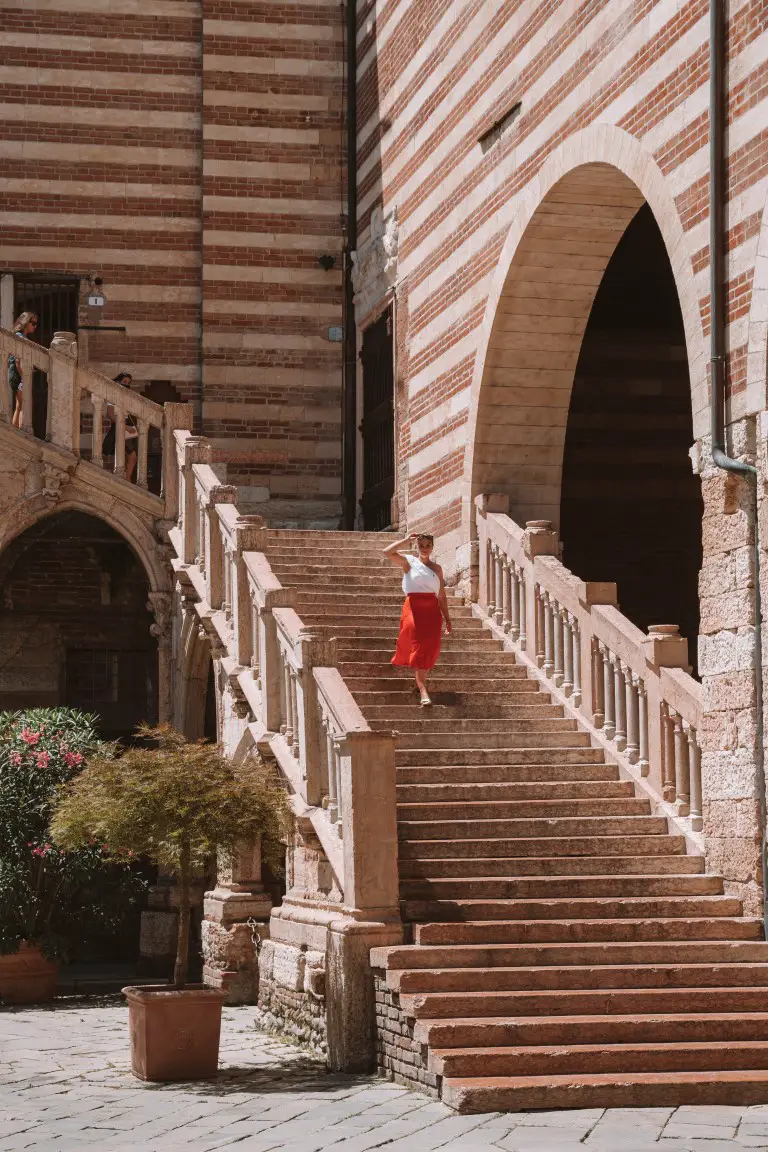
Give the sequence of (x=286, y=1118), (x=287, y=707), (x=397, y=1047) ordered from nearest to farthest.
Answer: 1. (x=286, y=1118)
2. (x=397, y=1047)
3. (x=287, y=707)

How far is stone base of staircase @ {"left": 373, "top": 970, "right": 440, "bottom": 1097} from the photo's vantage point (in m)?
8.30

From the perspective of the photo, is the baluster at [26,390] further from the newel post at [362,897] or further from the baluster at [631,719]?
the newel post at [362,897]

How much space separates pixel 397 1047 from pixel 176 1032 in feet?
3.85

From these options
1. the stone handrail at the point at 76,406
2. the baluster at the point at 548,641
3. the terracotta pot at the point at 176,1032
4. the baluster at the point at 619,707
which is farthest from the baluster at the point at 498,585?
the terracotta pot at the point at 176,1032

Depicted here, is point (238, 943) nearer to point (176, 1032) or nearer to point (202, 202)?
point (176, 1032)

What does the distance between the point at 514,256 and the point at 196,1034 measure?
684cm

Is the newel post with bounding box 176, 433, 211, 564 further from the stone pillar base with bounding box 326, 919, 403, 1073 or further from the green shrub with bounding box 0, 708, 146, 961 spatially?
the stone pillar base with bounding box 326, 919, 403, 1073

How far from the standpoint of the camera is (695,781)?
1038 cm

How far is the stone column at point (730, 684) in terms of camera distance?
9539 mm

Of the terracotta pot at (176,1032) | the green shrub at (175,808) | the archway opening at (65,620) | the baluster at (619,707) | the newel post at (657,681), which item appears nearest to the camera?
the terracotta pot at (176,1032)

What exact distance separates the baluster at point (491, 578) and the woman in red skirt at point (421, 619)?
163 cm

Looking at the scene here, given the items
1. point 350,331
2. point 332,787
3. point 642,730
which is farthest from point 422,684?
point 350,331

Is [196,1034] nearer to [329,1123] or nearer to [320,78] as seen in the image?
[329,1123]

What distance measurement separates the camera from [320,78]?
62.0 feet
